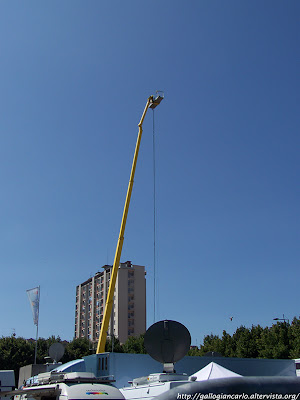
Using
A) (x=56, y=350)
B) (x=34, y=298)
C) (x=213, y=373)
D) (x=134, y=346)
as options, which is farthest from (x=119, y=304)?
(x=213, y=373)

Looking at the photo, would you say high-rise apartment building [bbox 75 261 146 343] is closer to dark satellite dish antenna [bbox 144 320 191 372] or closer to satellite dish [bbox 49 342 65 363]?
satellite dish [bbox 49 342 65 363]

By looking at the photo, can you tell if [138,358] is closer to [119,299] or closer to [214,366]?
[214,366]

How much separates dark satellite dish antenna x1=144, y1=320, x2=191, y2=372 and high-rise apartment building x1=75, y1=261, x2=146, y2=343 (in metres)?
89.2

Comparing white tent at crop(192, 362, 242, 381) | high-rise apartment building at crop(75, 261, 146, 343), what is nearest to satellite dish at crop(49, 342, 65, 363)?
white tent at crop(192, 362, 242, 381)

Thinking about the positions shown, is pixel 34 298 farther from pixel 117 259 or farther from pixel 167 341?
pixel 167 341

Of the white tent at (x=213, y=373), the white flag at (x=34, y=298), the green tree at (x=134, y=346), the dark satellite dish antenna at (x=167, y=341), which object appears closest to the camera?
the dark satellite dish antenna at (x=167, y=341)

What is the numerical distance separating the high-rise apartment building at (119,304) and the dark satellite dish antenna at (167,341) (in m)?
89.2

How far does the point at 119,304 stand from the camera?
105m

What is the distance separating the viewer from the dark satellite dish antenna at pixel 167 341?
13.8 metres

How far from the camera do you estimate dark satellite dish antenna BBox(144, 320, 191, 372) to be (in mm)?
13797

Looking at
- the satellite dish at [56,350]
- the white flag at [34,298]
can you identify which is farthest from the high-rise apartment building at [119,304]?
the satellite dish at [56,350]

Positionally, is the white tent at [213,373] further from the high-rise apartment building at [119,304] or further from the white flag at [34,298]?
the high-rise apartment building at [119,304]

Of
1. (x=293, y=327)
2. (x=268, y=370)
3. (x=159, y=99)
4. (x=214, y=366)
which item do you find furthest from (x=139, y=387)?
(x=293, y=327)

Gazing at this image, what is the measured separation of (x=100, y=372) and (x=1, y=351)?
3466 centimetres
